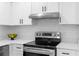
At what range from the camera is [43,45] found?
2393 millimetres

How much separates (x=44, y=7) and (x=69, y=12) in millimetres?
560

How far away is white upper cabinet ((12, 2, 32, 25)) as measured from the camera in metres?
2.88

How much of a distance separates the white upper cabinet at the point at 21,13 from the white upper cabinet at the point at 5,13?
12 centimetres

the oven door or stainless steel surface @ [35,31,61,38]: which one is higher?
stainless steel surface @ [35,31,61,38]

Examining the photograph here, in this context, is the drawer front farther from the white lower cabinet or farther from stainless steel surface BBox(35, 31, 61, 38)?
the white lower cabinet

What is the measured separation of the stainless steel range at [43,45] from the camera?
7.56 feet

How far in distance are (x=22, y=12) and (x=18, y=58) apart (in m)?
2.16

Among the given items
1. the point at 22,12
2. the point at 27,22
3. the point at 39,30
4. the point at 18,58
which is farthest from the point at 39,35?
the point at 18,58

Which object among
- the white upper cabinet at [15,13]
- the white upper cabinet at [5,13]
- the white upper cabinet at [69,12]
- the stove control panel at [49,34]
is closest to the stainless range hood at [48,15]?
the white upper cabinet at [69,12]

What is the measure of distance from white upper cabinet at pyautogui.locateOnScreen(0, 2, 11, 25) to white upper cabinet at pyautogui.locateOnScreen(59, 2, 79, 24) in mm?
1284

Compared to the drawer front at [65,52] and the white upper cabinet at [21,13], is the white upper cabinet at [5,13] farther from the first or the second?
the drawer front at [65,52]

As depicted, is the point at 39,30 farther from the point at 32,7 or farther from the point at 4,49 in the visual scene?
the point at 4,49

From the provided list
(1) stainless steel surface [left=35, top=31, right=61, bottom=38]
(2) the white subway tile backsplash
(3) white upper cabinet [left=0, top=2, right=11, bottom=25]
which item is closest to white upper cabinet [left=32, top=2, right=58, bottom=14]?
(2) the white subway tile backsplash

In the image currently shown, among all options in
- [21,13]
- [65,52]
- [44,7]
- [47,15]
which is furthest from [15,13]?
[65,52]
